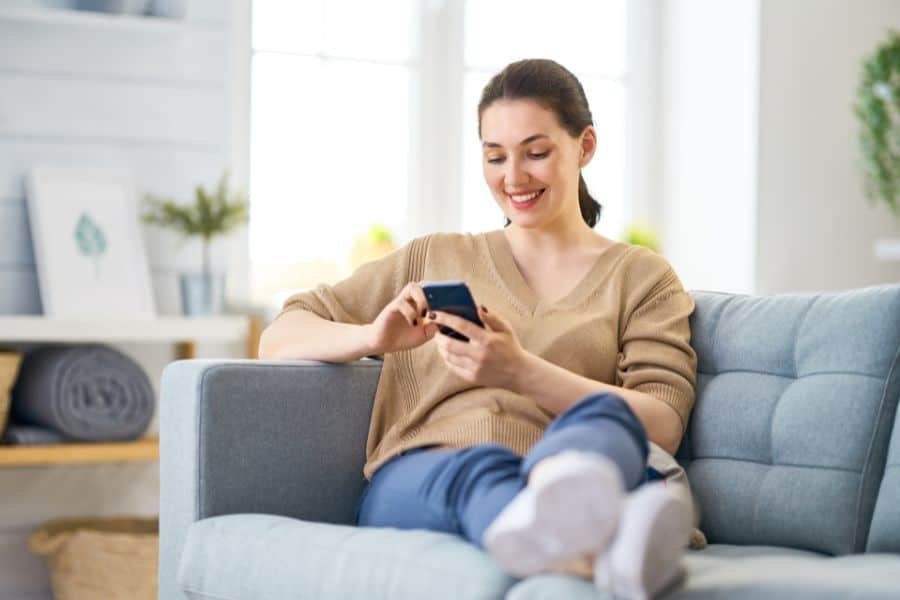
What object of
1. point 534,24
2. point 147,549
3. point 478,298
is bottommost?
point 147,549

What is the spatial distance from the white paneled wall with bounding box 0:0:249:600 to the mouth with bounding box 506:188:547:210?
1601 mm

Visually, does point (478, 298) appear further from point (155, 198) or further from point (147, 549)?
point (155, 198)

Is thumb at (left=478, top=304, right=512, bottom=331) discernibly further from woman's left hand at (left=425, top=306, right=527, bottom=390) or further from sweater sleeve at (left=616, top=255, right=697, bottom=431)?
sweater sleeve at (left=616, top=255, right=697, bottom=431)

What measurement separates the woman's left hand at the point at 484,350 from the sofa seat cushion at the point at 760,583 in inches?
16.2

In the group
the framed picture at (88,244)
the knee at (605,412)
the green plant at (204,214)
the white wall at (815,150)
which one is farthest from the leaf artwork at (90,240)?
the knee at (605,412)

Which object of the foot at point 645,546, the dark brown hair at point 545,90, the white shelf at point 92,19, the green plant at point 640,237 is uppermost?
the white shelf at point 92,19

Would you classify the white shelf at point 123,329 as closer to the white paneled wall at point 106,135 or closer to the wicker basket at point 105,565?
the white paneled wall at point 106,135

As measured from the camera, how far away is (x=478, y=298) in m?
2.06

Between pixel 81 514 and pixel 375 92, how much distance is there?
1487 millimetres

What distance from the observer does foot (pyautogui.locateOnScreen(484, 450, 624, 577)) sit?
1.28m

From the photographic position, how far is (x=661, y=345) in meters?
1.98

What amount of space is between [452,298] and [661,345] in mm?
404

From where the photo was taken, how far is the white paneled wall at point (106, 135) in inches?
128

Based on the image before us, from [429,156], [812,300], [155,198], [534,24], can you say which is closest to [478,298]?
[812,300]
